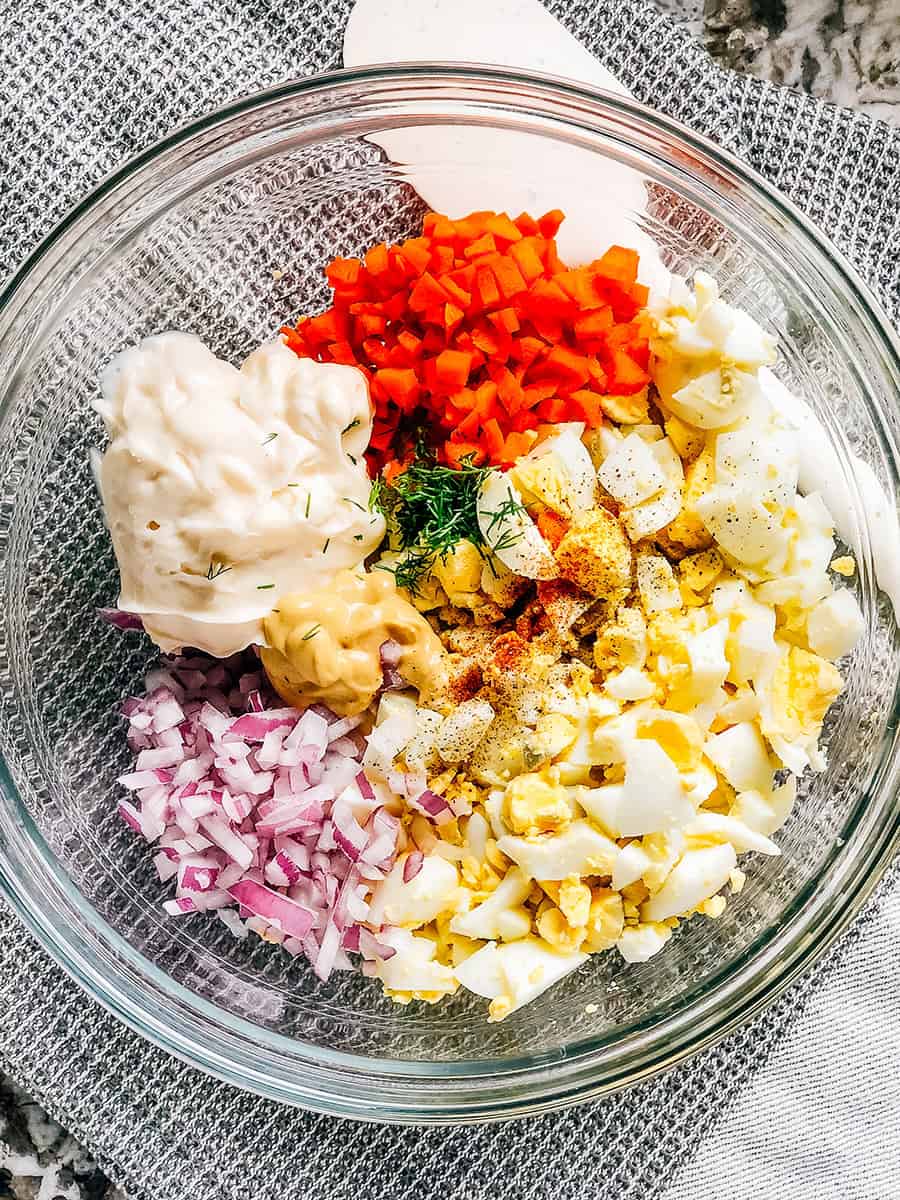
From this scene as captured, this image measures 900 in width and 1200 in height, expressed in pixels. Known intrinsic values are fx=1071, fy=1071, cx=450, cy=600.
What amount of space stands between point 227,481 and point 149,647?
0.40 metres

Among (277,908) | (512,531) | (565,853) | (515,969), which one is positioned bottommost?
(277,908)

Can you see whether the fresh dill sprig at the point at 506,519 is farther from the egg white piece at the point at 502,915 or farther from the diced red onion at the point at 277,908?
the diced red onion at the point at 277,908

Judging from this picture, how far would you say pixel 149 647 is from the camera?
151 centimetres

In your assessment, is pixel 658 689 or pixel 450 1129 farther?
pixel 450 1129

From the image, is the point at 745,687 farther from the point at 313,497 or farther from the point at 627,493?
the point at 313,497

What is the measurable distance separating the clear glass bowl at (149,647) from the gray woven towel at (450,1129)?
0.11 metres

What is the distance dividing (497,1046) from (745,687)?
598 mm

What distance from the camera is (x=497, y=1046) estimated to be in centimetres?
146

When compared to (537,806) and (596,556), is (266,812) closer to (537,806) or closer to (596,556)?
(537,806)

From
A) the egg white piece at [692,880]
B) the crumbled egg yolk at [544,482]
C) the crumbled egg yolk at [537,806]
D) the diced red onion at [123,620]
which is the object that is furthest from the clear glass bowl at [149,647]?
the crumbled egg yolk at [544,482]

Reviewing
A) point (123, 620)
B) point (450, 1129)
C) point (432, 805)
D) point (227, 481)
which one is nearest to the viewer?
point (227, 481)

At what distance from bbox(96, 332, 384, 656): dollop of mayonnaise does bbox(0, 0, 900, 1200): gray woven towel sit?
17.1 inches

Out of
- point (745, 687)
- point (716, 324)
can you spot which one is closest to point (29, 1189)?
point (745, 687)

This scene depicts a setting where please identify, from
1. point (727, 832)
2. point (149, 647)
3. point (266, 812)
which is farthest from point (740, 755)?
point (149, 647)
